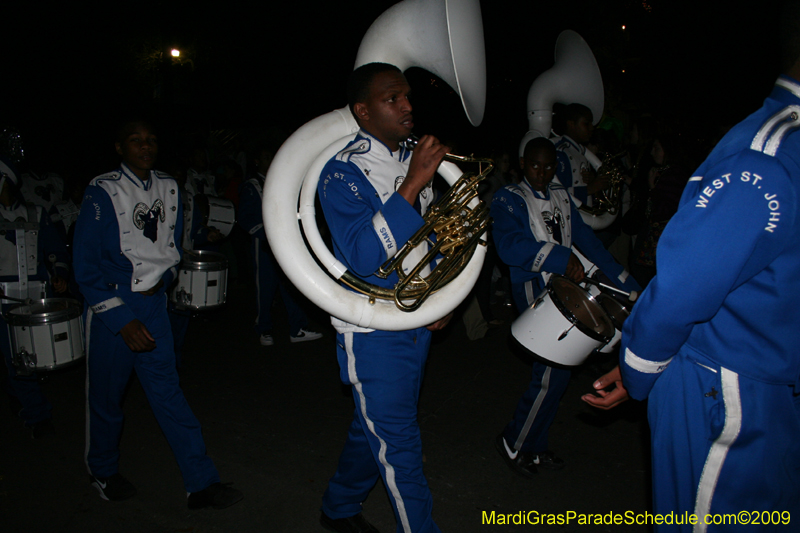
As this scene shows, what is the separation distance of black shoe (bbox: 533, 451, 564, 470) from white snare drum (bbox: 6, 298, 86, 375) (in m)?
2.93

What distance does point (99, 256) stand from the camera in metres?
2.82

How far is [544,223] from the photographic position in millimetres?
3426

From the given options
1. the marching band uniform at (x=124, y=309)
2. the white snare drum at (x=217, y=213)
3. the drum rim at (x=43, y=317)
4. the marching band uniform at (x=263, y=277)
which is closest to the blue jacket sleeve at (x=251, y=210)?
the marching band uniform at (x=263, y=277)

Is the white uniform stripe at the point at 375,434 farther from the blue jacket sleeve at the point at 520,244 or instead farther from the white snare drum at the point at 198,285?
the white snare drum at the point at 198,285

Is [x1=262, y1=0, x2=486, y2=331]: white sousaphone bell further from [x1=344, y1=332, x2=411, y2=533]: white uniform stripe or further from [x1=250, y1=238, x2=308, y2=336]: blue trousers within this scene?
[x1=250, y1=238, x2=308, y2=336]: blue trousers

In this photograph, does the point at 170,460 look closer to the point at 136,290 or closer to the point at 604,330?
the point at 136,290

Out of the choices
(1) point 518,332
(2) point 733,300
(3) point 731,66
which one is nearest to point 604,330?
(1) point 518,332

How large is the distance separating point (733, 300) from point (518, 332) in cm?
133

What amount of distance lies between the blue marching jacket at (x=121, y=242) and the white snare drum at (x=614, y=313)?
2354 mm

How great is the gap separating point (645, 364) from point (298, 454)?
8.78 feet

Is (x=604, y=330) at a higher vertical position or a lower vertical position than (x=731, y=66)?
lower

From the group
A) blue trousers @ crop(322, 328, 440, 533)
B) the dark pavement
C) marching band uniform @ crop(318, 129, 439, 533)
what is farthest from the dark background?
blue trousers @ crop(322, 328, 440, 533)

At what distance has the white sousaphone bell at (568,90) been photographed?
518cm

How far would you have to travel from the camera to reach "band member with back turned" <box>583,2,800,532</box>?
1.35 m
